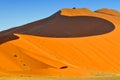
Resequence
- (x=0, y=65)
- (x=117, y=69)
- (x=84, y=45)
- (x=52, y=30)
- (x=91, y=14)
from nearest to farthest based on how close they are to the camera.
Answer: (x=0, y=65) → (x=117, y=69) → (x=84, y=45) → (x=52, y=30) → (x=91, y=14)

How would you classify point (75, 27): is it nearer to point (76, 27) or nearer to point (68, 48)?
point (76, 27)

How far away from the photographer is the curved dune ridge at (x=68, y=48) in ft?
100

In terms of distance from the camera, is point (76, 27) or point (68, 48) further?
point (76, 27)

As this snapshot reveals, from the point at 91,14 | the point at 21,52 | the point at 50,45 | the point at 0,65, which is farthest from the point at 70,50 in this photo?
the point at 91,14

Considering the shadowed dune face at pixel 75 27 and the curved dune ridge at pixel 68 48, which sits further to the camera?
the shadowed dune face at pixel 75 27

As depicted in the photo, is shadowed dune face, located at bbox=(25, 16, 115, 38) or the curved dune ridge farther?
shadowed dune face, located at bbox=(25, 16, 115, 38)

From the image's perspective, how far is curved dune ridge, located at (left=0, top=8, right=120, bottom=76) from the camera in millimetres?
30609

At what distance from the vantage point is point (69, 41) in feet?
140

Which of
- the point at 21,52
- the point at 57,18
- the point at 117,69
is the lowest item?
the point at 117,69

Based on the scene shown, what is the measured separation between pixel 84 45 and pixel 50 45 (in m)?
4.39

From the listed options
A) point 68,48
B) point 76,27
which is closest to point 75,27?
point 76,27

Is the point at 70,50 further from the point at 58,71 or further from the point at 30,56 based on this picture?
the point at 58,71

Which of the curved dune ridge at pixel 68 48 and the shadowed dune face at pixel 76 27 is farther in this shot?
the shadowed dune face at pixel 76 27

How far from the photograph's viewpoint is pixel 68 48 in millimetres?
40656
